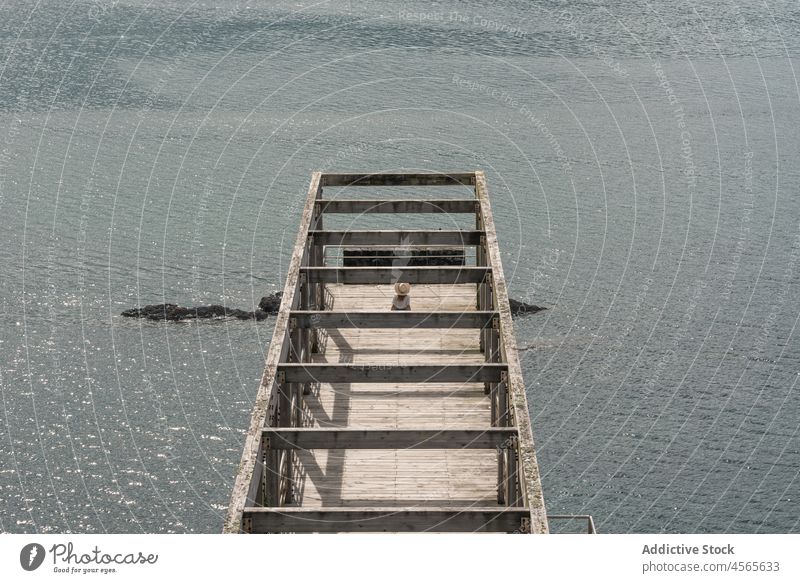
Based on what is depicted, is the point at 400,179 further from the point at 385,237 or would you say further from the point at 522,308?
the point at 522,308

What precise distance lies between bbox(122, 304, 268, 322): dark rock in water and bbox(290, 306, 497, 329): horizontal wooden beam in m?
43.4

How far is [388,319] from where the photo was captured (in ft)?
118

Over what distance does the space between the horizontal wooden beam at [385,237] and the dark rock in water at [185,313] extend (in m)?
36.1

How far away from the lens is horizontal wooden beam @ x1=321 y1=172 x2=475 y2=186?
49.2 meters

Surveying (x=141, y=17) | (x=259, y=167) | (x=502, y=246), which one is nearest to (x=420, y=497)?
(x=502, y=246)

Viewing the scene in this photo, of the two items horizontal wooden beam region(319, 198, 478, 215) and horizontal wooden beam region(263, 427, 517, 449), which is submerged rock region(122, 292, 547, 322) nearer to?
horizontal wooden beam region(319, 198, 478, 215)

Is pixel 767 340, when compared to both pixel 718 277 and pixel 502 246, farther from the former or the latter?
pixel 502 246

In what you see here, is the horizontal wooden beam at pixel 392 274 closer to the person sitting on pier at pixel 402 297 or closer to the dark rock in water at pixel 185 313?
the person sitting on pier at pixel 402 297

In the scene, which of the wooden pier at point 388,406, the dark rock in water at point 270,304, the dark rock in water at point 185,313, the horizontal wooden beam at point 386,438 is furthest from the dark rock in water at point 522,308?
the horizontal wooden beam at point 386,438

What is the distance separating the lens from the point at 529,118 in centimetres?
12050

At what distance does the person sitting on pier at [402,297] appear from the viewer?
42131 mm

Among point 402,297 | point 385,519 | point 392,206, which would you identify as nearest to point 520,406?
point 385,519

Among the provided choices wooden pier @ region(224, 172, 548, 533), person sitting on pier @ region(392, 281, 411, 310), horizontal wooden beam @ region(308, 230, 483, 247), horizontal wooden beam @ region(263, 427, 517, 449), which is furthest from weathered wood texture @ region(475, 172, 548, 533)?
person sitting on pier @ region(392, 281, 411, 310)

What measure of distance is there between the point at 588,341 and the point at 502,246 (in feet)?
55.6
